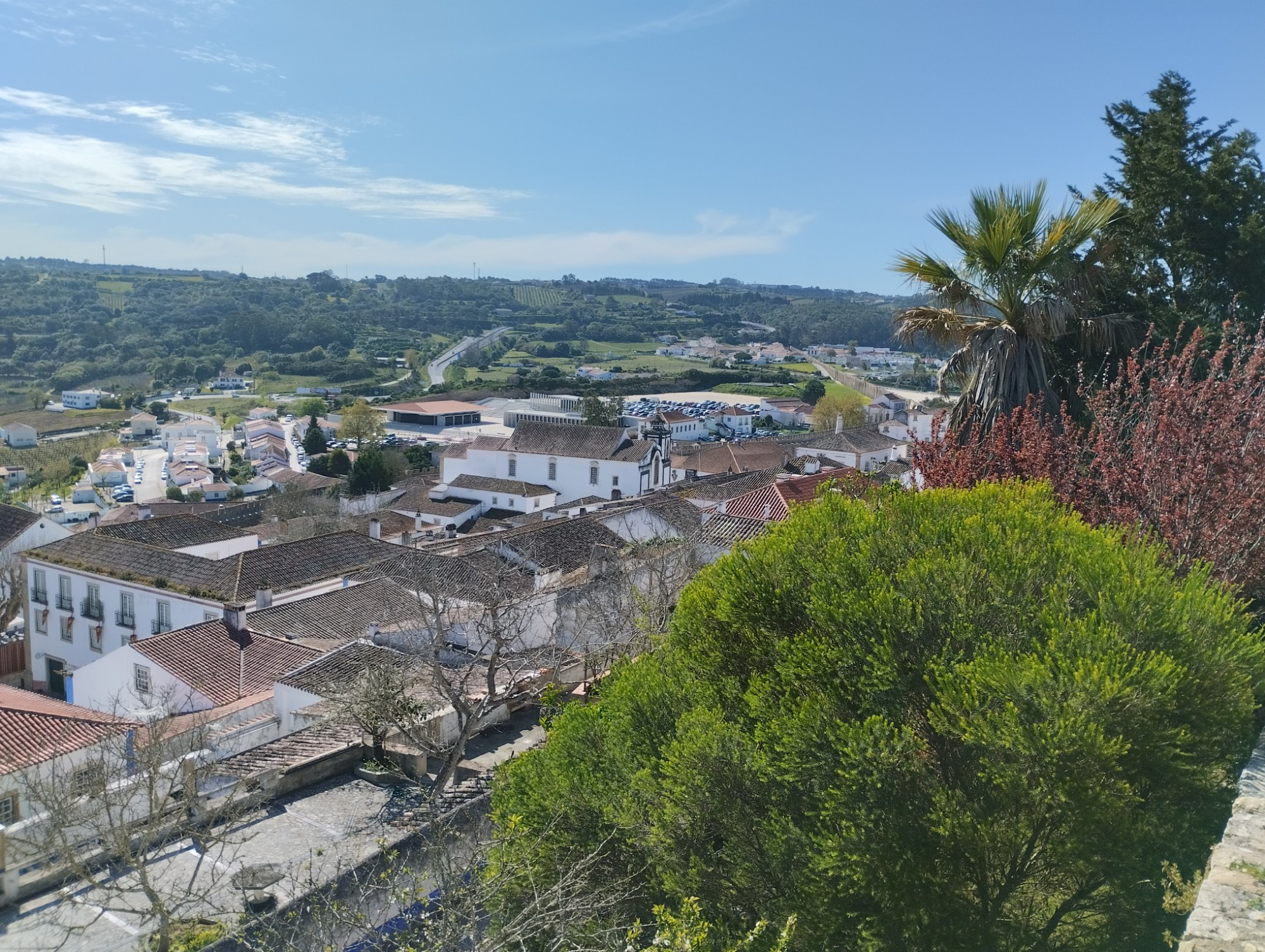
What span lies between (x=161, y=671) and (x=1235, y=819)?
19.9 meters

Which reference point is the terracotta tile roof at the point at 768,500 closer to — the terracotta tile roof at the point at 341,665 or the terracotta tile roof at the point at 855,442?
the terracotta tile roof at the point at 341,665

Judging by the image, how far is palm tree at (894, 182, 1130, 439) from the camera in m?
9.64

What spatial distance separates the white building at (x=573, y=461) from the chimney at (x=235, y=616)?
78.3 ft

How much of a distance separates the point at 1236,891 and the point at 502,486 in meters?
43.6

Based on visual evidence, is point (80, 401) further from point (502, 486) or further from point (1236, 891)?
point (1236, 891)

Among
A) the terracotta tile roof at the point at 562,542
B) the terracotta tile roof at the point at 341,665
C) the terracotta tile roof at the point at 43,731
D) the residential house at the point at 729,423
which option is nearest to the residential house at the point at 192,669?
the terracotta tile roof at the point at 43,731

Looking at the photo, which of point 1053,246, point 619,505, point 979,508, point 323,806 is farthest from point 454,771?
point 619,505

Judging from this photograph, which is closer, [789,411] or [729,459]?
[729,459]

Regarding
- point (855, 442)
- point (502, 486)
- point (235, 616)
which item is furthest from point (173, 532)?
point (855, 442)

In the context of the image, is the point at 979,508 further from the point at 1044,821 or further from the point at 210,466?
the point at 210,466

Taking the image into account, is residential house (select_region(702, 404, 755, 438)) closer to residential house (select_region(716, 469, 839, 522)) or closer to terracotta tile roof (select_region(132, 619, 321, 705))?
residential house (select_region(716, 469, 839, 522))

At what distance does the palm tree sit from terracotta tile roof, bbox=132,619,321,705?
15.3 meters

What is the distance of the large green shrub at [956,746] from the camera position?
532 cm

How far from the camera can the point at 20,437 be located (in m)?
98.9
